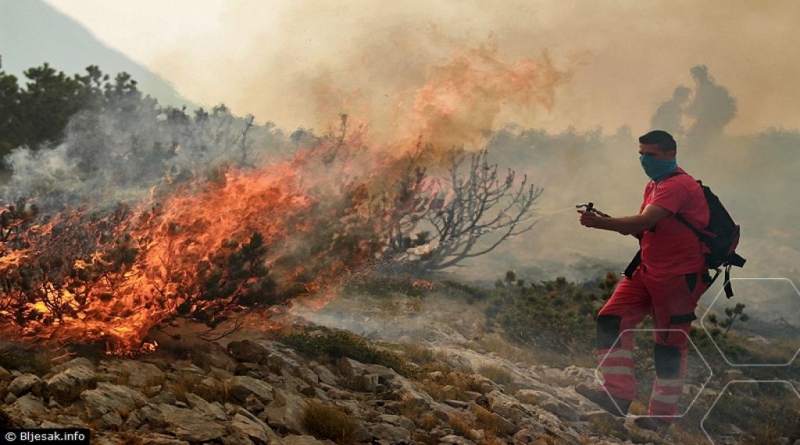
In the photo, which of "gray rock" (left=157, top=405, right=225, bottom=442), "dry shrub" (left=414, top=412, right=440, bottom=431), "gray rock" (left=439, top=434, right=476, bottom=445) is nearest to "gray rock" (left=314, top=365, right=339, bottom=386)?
"dry shrub" (left=414, top=412, right=440, bottom=431)

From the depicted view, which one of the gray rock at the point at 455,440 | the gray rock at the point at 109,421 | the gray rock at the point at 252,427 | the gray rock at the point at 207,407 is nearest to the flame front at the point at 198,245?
the gray rock at the point at 207,407

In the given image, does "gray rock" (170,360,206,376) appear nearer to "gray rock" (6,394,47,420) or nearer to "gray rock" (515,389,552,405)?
"gray rock" (6,394,47,420)

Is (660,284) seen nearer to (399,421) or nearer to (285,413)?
(399,421)

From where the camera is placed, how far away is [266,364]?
6.64 m

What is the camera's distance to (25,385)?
198 inches

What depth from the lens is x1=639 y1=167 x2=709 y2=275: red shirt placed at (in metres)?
6.27

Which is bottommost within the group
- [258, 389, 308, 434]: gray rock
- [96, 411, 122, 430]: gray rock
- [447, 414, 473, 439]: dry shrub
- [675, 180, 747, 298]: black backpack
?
[447, 414, 473, 439]: dry shrub

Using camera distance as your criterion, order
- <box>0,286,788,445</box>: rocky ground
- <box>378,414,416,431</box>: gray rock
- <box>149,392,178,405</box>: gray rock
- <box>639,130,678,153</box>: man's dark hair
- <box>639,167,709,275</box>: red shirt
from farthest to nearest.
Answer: <box>639,130,678,153</box>: man's dark hair, <box>639,167,709,275</box>: red shirt, <box>378,414,416,431</box>: gray rock, <box>149,392,178,405</box>: gray rock, <box>0,286,788,445</box>: rocky ground

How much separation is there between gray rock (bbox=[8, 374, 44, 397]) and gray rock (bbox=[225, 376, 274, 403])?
146cm

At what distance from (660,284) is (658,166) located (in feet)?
3.93

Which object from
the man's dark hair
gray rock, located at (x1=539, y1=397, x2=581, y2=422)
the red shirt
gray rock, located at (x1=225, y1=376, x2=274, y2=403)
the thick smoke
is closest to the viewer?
gray rock, located at (x1=225, y1=376, x2=274, y2=403)

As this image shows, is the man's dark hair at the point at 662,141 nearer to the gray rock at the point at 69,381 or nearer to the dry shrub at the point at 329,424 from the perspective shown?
the dry shrub at the point at 329,424

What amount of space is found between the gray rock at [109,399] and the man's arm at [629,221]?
13.5ft

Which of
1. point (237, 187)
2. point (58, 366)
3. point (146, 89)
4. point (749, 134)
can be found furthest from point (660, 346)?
point (146, 89)
